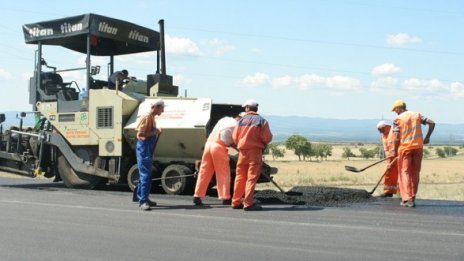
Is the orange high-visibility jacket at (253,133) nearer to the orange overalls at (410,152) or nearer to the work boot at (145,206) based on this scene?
the work boot at (145,206)

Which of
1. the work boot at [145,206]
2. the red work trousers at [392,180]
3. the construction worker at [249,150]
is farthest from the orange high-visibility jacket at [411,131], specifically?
the work boot at [145,206]

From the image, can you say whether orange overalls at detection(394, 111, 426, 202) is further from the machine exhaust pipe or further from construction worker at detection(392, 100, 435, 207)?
the machine exhaust pipe

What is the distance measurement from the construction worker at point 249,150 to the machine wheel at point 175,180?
210 centimetres

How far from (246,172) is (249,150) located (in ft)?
1.11

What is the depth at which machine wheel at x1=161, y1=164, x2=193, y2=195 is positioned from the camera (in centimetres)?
1023

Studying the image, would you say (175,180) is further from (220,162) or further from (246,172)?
(246,172)

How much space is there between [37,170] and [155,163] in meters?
2.74

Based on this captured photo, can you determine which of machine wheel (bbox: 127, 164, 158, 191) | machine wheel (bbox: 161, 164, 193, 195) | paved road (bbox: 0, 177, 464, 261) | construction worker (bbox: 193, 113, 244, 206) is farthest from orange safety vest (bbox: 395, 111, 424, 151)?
machine wheel (bbox: 127, 164, 158, 191)

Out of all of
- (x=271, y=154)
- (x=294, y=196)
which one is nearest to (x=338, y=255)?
(x=294, y=196)

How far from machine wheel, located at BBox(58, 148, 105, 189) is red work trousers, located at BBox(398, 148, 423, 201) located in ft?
18.6

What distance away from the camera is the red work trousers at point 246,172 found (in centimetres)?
815

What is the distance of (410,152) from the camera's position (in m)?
8.86

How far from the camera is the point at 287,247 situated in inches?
220

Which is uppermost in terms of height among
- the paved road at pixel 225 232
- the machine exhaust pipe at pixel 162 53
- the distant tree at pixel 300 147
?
the machine exhaust pipe at pixel 162 53
